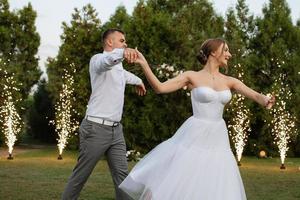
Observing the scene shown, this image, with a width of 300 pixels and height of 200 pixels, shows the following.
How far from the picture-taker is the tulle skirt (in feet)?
14.0

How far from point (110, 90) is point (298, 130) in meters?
13.1

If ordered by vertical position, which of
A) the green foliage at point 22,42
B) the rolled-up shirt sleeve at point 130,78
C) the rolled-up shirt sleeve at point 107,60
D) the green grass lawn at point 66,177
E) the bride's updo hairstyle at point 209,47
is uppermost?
the green foliage at point 22,42

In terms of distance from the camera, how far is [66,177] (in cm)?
1017

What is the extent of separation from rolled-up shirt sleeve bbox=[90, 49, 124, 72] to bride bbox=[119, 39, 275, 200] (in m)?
0.32

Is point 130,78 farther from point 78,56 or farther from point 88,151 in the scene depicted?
point 78,56

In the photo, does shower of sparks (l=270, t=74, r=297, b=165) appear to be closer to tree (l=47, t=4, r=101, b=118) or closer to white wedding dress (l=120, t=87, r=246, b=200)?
tree (l=47, t=4, r=101, b=118)

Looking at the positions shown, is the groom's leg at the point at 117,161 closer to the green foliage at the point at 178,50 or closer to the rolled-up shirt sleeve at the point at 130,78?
the rolled-up shirt sleeve at the point at 130,78

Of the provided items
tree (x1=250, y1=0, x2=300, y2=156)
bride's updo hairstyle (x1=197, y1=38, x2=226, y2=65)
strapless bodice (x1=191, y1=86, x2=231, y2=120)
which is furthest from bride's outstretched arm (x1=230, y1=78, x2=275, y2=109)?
tree (x1=250, y1=0, x2=300, y2=156)

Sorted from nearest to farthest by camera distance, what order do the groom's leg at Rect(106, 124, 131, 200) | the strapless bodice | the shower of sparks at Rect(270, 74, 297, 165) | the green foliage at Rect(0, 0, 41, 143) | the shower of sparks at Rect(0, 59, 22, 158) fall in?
the strapless bodice
the groom's leg at Rect(106, 124, 131, 200)
the shower of sparks at Rect(0, 59, 22, 158)
the shower of sparks at Rect(270, 74, 297, 165)
the green foliage at Rect(0, 0, 41, 143)

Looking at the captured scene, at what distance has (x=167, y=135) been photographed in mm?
16547

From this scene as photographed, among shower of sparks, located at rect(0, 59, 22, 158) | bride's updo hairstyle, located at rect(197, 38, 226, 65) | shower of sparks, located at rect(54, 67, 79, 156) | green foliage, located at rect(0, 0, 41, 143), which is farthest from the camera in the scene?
green foliage, located at rect(0, 0, 41, 143)

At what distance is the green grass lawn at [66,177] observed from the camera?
8.02 meters

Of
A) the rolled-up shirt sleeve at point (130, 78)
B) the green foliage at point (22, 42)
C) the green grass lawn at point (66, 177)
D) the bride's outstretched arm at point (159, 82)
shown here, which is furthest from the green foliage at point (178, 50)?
the bride's outstretched arm at point (159, 82)

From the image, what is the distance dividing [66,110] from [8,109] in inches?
72.5
